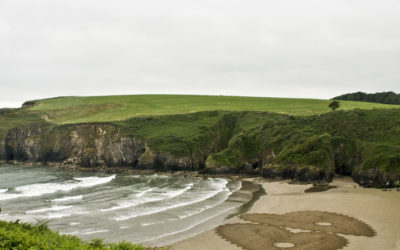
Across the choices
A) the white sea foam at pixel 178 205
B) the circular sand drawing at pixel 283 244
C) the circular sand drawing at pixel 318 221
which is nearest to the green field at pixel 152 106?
the white sea foam at pixel 178 205

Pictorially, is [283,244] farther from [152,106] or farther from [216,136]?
[152,106]

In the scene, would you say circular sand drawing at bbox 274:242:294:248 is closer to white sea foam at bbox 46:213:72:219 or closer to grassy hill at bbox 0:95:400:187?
white sea foam at bbox 46:213:72:219

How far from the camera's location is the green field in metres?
104

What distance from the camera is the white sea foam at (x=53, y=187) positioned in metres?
55.7

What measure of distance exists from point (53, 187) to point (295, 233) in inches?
1853

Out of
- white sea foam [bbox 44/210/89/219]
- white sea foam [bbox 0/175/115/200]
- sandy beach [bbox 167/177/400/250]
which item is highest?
sandy beach [bbox 167/177/400/250]

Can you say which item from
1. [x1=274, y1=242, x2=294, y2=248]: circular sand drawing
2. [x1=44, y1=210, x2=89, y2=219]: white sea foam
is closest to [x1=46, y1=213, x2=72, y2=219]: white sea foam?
[x1=44, y1=210, x2=89, y2=219]: white sea foam

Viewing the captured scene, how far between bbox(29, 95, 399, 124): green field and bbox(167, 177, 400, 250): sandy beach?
1961 inches

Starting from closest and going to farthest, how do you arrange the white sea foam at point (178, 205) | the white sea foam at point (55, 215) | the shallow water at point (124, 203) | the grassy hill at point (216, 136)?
the shallow water at point (124, 203) → the white sea foam at point (178, 205) → the white sea foam at point (55, 215) → the grassy hill at point (216, 136)

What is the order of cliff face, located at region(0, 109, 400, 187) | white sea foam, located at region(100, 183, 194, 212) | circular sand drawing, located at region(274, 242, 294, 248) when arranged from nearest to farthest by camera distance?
circular sand drawing, located at region(274, 242, 294, 248) < white sea foam, located at region(100, 183, 194, 212) < cliff face, located at region(0, 109, 400, 187)

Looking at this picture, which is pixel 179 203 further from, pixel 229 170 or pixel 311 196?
pixel 229 170

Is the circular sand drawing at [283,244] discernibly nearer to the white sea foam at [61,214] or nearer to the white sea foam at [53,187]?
the white sea foam at [61,214]

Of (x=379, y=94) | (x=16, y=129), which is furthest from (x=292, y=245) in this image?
(x=379, y=94)

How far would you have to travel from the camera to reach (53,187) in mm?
61562
